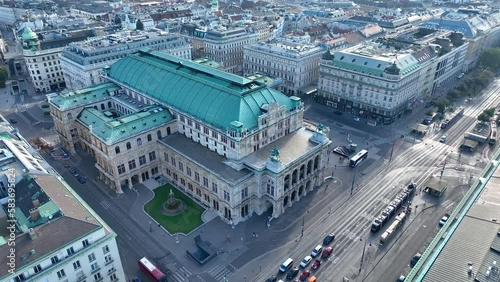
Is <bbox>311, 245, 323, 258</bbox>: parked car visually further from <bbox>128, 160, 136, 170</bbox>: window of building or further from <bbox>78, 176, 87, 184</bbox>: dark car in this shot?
<bbox>78, 176, 87, 184</bbox>: dark car

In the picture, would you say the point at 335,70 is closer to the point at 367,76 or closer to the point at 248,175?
the point at 367,76

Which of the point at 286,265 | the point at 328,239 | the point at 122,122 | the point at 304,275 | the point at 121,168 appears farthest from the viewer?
the point at 121,168

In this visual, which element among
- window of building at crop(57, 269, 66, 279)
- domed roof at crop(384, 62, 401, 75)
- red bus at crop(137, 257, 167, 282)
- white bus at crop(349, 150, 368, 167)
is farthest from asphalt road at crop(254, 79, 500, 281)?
window of building at crop(57, 269, 66, 279)

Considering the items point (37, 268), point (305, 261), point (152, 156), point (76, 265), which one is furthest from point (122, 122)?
point (305, 261)

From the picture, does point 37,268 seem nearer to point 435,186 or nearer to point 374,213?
point 374,213

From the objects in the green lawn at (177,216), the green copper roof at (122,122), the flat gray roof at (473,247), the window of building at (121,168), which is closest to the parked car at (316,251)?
the flat gray roof at (473,247)

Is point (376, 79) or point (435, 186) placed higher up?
point (376, 79)

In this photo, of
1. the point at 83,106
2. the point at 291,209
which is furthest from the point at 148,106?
the point at 291,209
